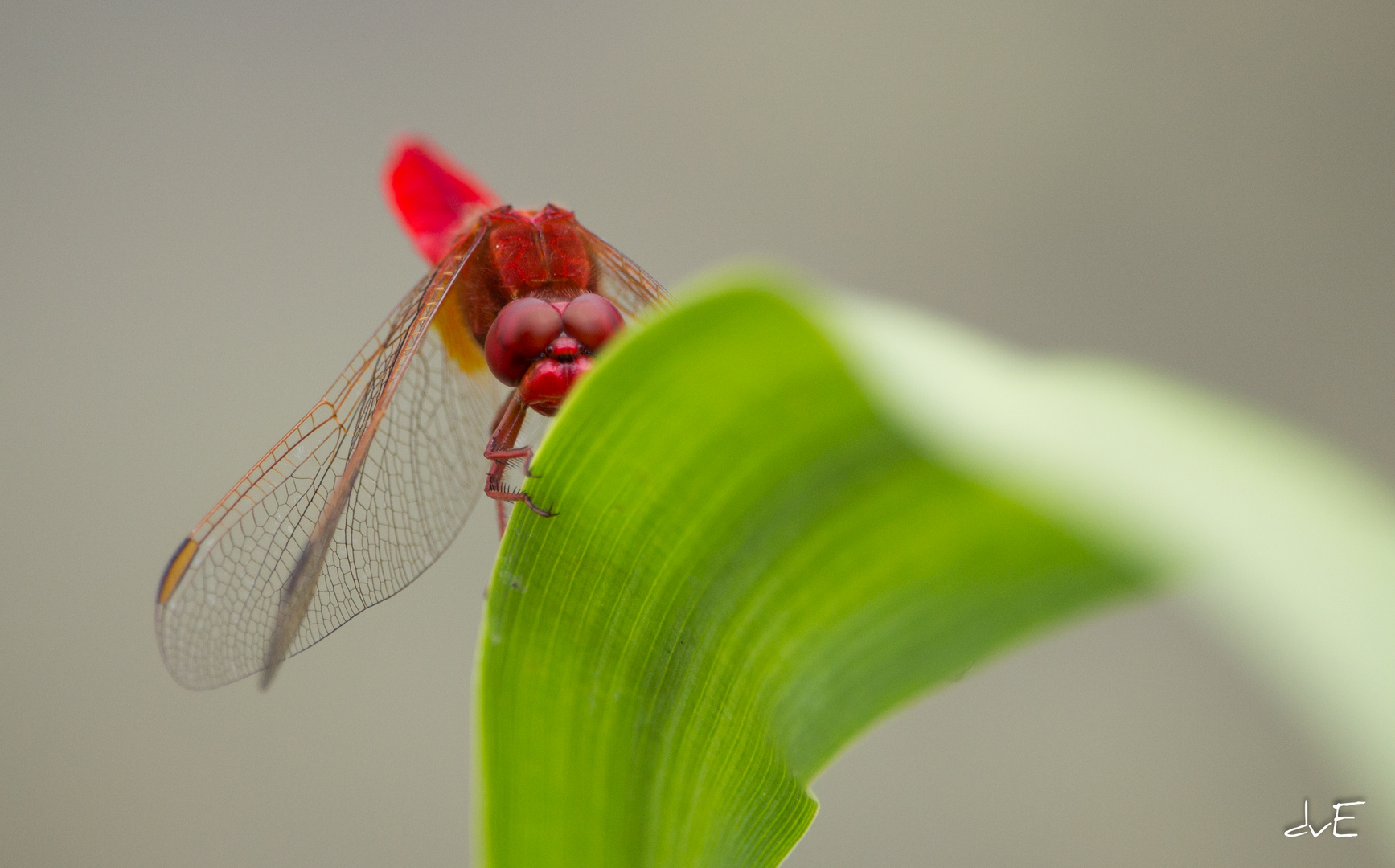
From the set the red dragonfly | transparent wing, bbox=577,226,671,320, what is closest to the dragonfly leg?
the red dragonfly

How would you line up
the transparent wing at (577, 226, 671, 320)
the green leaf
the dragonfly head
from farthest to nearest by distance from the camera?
the transparent wing at (577, 226, 671, 320), the dragonfly head, the green leaf

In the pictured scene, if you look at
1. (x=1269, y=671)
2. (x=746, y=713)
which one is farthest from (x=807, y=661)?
(x=1269, y=671)

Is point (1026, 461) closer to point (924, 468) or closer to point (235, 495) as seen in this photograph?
point (924, 468)

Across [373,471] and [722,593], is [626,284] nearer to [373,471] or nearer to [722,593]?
[373,471]

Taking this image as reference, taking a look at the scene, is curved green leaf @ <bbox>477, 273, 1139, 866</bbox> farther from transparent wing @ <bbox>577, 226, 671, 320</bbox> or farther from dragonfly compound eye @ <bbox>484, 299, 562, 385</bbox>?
transparent wing @ <bbox>577, 226, 671, 320</bbox>

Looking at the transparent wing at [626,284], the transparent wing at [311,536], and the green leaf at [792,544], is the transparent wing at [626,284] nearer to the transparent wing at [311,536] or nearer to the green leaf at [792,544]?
the transparent wing at [311,536]

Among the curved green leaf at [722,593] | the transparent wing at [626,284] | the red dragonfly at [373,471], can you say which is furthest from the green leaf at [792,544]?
the transparent wing at [626,284]

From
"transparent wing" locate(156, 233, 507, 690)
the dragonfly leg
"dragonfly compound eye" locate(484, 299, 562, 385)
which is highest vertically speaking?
"dragonfly compound eye" locate(484, 299, 562, 385)

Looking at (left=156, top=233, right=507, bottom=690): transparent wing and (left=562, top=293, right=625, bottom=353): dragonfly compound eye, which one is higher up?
(left=562, top=293, right=625, bottom=353): dragonfly compound eye
